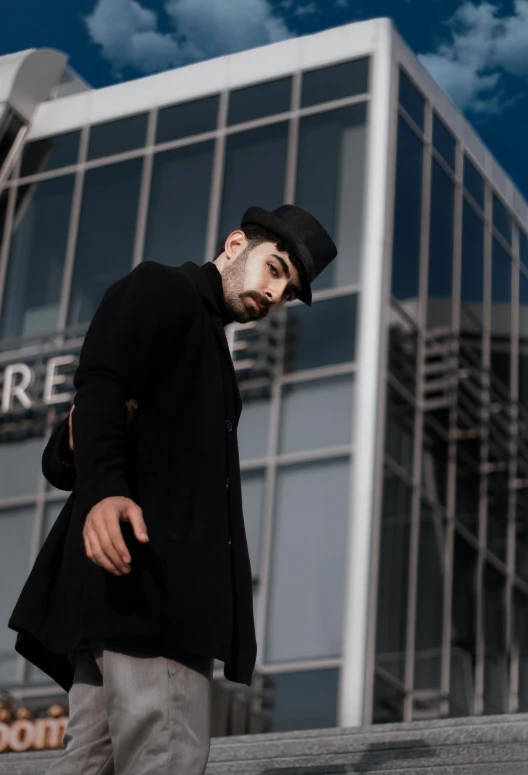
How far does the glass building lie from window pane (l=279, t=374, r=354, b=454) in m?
0.02

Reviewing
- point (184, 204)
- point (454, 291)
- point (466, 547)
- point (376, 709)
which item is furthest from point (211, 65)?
point (376, 709)

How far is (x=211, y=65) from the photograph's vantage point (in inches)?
673

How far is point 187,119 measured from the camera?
1709 cm

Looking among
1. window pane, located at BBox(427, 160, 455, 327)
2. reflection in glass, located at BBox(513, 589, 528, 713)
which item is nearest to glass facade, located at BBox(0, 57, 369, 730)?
window pane, located at BBox(427, 160, 455, 327)

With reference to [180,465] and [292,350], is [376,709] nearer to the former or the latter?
[292,350]

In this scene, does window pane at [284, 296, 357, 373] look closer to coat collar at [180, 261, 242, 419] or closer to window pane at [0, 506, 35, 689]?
window pane at [0, 506, 35, 689]

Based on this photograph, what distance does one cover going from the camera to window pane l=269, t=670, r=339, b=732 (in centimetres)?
1370

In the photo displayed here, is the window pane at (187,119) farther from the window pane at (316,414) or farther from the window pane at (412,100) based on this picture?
the window pane at (316,414)

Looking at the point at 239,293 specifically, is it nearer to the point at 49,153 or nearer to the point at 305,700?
the point at 305,700

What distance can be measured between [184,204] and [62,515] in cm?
1311

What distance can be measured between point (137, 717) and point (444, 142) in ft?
48.7

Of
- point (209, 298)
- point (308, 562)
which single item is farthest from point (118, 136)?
point (209, 298)

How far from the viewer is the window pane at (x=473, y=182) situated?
18047 millimetres

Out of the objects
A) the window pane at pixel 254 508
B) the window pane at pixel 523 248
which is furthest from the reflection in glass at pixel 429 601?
the window pane at pixel 523 248
